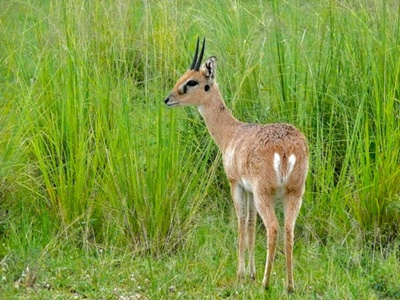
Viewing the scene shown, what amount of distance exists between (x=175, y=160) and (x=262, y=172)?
1.00 metres

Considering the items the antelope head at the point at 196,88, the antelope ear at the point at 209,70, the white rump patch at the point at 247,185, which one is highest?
the antelope ear at the point at 209,70

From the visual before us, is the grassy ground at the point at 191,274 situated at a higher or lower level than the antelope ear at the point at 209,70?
lower

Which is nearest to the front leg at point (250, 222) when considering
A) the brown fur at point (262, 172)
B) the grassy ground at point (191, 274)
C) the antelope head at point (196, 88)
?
the brown fur at point (262, 172)

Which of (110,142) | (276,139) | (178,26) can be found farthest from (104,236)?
(178,26)

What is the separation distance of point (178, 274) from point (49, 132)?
1580 millimetres

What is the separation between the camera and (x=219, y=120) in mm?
7105

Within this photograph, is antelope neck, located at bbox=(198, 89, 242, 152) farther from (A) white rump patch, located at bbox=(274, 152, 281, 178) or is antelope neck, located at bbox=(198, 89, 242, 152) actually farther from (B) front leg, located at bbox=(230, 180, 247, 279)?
(A) white rump patch, located at bbox=(274, 152, 281, 178)

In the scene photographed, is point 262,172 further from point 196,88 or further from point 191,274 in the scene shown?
point 196,88

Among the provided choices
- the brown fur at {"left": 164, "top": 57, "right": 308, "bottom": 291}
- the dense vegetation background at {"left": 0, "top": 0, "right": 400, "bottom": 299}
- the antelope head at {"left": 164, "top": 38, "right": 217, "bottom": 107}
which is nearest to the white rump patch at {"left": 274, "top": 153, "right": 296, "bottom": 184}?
the brown fur at {"left": 164, "top": 57, "right": 308, "bottom": 291}

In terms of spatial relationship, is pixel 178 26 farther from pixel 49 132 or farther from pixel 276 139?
pixel 276 139

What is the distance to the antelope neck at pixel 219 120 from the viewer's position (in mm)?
7016

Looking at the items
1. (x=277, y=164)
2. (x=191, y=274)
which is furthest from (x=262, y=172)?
(x=191, y=274)

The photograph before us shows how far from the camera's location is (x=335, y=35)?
7.89 meters

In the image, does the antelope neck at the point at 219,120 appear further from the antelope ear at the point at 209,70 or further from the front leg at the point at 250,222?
→ the front leg at the point at 250,222
